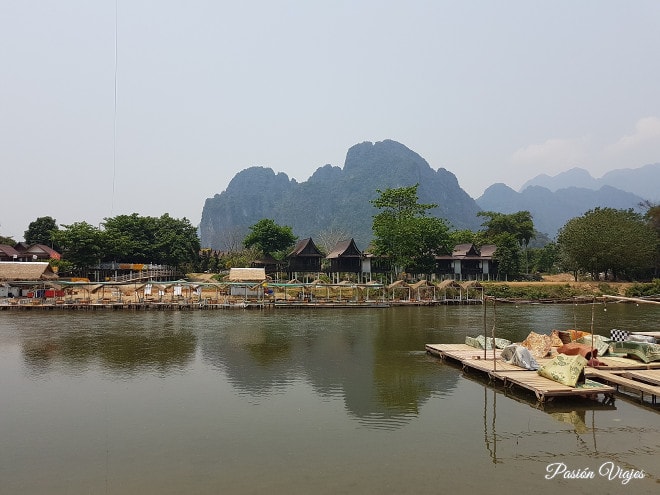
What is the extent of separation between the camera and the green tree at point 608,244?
57969mm

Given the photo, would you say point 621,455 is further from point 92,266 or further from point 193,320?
point 92,266

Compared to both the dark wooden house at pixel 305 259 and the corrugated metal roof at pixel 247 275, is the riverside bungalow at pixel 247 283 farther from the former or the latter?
the dark wooden house at pixel 305 259

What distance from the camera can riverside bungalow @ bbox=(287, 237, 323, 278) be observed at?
60.3 m

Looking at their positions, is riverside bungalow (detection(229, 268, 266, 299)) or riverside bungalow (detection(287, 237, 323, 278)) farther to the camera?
riverside bungalow (detection(287, 237, 323, 278))


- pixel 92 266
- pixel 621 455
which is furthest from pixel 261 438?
pixel 92 266

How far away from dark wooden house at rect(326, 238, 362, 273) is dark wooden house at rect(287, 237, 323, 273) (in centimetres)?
271

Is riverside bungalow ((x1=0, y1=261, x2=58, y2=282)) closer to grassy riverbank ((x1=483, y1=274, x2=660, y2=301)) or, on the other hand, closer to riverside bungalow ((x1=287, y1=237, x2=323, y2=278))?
riverside bungalow ((x1=287, y1=237, x2=323, y2=278))

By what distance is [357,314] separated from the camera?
3969 centimetres

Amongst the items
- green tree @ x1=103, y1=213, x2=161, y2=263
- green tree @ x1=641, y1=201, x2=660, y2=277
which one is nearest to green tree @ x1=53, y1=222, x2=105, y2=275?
green tree @ x1=103, y1=213, x2=161, y2=263

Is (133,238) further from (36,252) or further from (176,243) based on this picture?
(36,252)

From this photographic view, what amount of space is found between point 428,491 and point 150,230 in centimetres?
6323

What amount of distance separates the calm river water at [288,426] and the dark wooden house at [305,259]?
3552 cm

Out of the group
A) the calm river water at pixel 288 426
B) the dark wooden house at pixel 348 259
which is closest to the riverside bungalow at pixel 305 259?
the dark wooden house at pixel 348 259

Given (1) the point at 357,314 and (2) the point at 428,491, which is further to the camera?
(1) the point at 357,314
